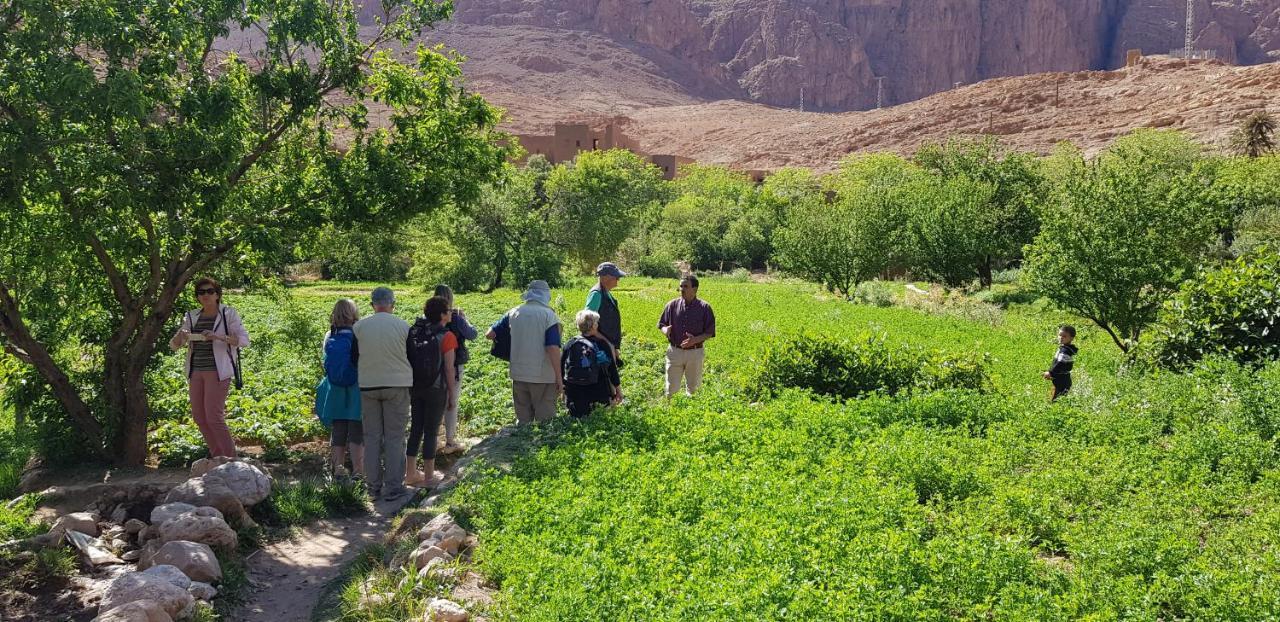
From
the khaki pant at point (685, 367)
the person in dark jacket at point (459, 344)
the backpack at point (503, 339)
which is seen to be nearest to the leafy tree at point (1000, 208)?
the khaki pant at point (685, 367)

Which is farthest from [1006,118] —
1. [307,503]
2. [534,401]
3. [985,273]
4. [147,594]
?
[147,594]

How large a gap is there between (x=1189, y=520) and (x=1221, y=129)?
87955 mm

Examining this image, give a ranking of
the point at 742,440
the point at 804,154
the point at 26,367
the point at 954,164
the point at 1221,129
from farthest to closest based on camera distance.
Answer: the point at 804,154 < the point at 1221,129 < the point at 954,164 < the point at 26,367 < the point at 742,440

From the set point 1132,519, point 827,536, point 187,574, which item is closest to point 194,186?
point 187,574

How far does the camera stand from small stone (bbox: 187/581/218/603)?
6.14m

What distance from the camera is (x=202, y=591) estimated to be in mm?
6180

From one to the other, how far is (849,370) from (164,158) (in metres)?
7.73

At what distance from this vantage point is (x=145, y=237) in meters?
9.03

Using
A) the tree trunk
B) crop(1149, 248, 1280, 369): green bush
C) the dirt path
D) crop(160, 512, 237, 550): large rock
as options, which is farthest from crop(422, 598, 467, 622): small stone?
the tree trunk

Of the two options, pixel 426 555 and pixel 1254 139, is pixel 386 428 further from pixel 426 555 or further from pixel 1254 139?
pixel 1254 139

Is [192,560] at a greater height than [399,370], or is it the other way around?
[399,370]

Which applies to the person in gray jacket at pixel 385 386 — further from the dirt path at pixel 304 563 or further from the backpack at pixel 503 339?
the backpack at pixel 503 339

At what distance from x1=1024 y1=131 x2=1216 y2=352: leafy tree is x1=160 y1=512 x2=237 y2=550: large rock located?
1637 cm

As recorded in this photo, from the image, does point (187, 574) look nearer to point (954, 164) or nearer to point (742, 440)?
point (742, 440)
